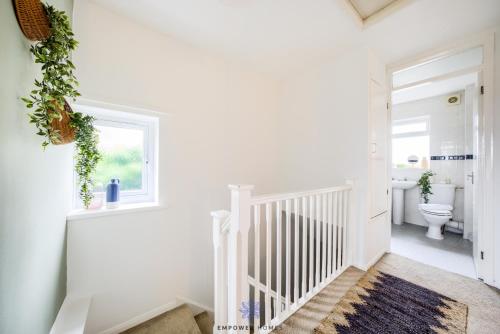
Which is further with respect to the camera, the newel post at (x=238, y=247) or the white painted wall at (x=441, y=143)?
the white painted wall at (x=441, y=143)

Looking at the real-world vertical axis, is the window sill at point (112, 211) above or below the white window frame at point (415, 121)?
below

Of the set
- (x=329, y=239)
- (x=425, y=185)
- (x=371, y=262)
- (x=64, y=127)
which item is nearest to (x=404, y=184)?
(x=425, y=185)

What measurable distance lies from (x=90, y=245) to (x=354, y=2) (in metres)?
2.95

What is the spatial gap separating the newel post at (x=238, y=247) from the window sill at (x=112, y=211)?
0.98 m

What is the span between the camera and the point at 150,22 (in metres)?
1.71

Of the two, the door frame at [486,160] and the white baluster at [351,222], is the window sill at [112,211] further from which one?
the door frame at [486,160]

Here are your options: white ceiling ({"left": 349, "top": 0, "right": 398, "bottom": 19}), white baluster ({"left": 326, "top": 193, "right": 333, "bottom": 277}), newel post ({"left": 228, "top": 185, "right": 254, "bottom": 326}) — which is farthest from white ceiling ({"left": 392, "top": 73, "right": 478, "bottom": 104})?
newel post ({"left": 228, "top": 185, "right": 254, "bottom": 326})

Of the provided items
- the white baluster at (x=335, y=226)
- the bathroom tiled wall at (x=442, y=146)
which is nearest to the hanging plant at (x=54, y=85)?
the white baluster at (x=335, y=226)

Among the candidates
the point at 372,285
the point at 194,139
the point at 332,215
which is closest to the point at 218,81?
the point at 194,139

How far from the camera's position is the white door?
79.9 inches

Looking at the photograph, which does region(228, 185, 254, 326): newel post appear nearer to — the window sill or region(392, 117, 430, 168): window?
the window sill

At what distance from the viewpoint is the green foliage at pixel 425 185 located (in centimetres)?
324

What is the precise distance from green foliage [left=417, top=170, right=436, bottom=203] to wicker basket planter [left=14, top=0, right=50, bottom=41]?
4.74 metres

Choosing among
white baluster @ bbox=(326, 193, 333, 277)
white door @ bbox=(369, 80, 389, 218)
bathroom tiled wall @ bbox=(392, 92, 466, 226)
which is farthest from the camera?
bathroom tiled wall @ bbox=(392, 92, 466, 226)
